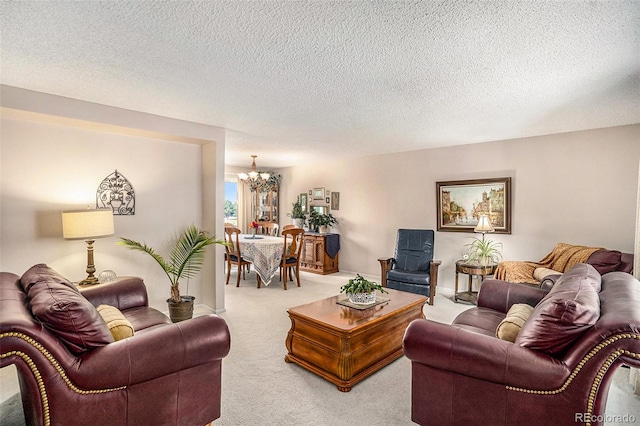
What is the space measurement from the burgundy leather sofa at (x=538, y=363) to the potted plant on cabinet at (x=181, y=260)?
273cm

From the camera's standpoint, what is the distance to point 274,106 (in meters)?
3.38

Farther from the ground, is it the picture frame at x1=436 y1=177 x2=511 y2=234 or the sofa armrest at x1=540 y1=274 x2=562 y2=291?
the picture frame at x1=436 y1=177 x2=511 y2=234

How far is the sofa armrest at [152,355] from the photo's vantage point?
1571 millimetres

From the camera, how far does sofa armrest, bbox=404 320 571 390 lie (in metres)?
1.60

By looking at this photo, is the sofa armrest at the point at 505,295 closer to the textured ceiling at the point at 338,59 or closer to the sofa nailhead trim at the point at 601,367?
the sofa nailhead trim at the point at 601,367

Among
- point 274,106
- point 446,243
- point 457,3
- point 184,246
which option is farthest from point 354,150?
point 457,3

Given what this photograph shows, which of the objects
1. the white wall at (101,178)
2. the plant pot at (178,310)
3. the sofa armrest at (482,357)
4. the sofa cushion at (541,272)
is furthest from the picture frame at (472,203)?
the plant pot at (178,310)

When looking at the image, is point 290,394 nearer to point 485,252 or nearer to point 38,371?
point 38,371

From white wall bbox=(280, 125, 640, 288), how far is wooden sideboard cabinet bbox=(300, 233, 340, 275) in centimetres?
35

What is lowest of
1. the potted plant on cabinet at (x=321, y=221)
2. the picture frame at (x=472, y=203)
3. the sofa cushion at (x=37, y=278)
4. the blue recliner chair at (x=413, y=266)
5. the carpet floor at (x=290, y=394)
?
the carpet floor at (x=290, y=394)

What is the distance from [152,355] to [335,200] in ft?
18.3

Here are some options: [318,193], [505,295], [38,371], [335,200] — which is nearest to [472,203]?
[505,295]

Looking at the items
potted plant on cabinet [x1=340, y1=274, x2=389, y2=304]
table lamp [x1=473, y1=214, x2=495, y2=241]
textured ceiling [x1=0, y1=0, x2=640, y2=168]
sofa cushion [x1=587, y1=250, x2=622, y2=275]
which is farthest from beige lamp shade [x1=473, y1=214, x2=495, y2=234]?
potted plant on cabinet [x1=340, y1=274, x2=389, y2=304]

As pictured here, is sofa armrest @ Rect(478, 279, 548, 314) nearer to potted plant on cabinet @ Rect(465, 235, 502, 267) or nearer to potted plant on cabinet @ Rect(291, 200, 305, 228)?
potted plant on cabinet @ Rect(465, 235, 502, 267)
